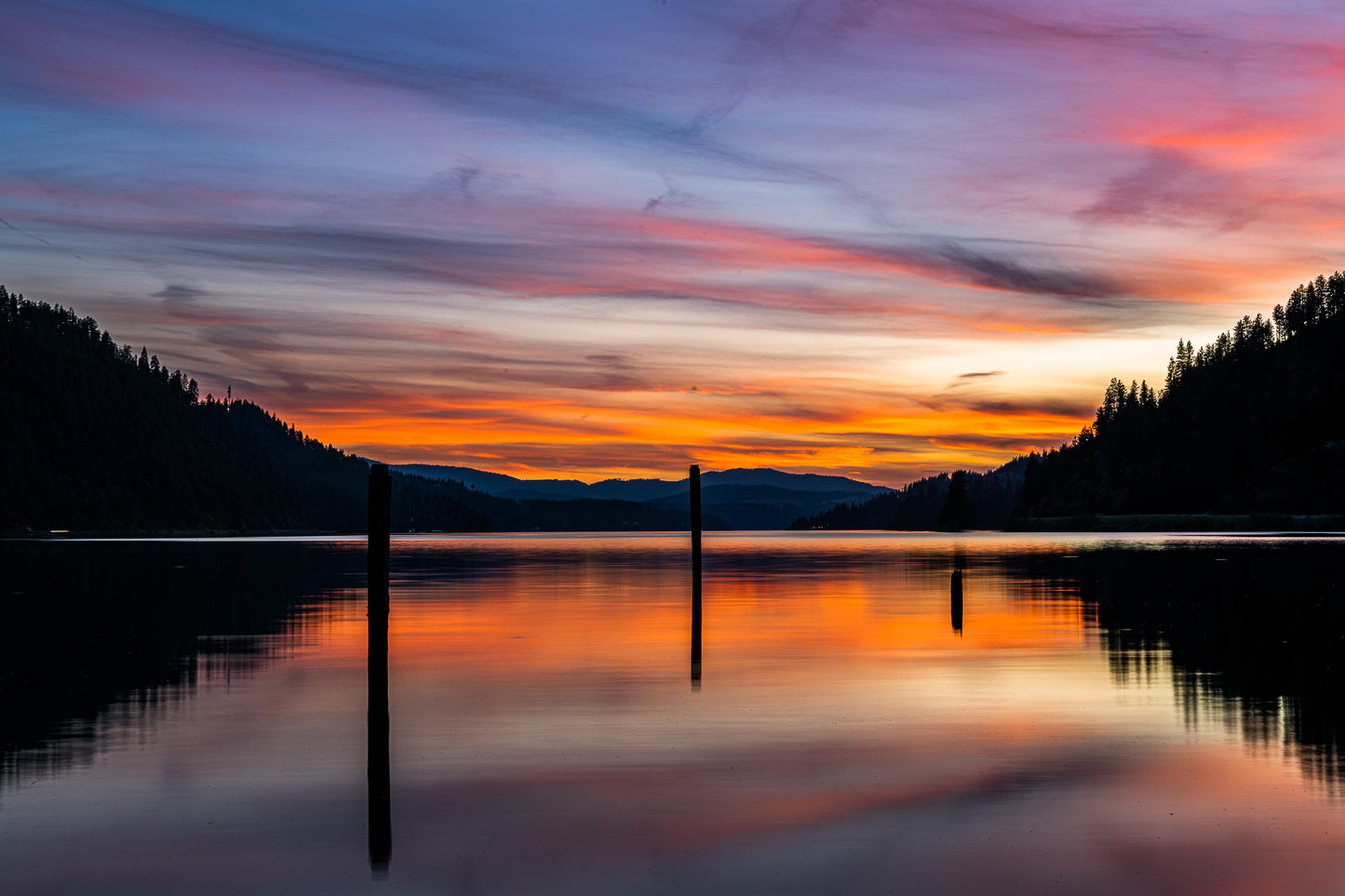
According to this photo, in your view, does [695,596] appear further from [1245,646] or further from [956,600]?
[1245,646]

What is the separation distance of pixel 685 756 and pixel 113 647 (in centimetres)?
2750

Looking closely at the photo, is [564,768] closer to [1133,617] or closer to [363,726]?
[363,726]

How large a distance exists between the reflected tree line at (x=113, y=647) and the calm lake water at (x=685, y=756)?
0.22 metres

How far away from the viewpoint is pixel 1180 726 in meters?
27.0

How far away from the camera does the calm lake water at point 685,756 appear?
16734 mm

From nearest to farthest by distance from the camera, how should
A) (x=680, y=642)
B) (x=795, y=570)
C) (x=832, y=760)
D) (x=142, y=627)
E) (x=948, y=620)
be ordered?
(x=832, y=760)
(x=680, y=642)
(x=142, y=627)
(x=948, y=620)
(x=795, y=570)

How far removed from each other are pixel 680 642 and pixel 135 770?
2578 cm

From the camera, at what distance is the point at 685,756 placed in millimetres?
24516

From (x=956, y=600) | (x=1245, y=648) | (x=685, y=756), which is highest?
(x=956, y=600)

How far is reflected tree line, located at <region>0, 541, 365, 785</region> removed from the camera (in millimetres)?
27188

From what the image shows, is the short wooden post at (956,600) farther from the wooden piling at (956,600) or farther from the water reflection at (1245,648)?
the water reflection at (1245,648)

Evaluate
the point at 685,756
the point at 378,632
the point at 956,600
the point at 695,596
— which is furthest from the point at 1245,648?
the point at 378,632

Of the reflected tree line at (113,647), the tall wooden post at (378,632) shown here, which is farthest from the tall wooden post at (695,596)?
the tall wooden post at (378,632)

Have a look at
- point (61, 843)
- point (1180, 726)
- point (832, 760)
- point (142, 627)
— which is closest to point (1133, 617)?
point (1180, 726)
